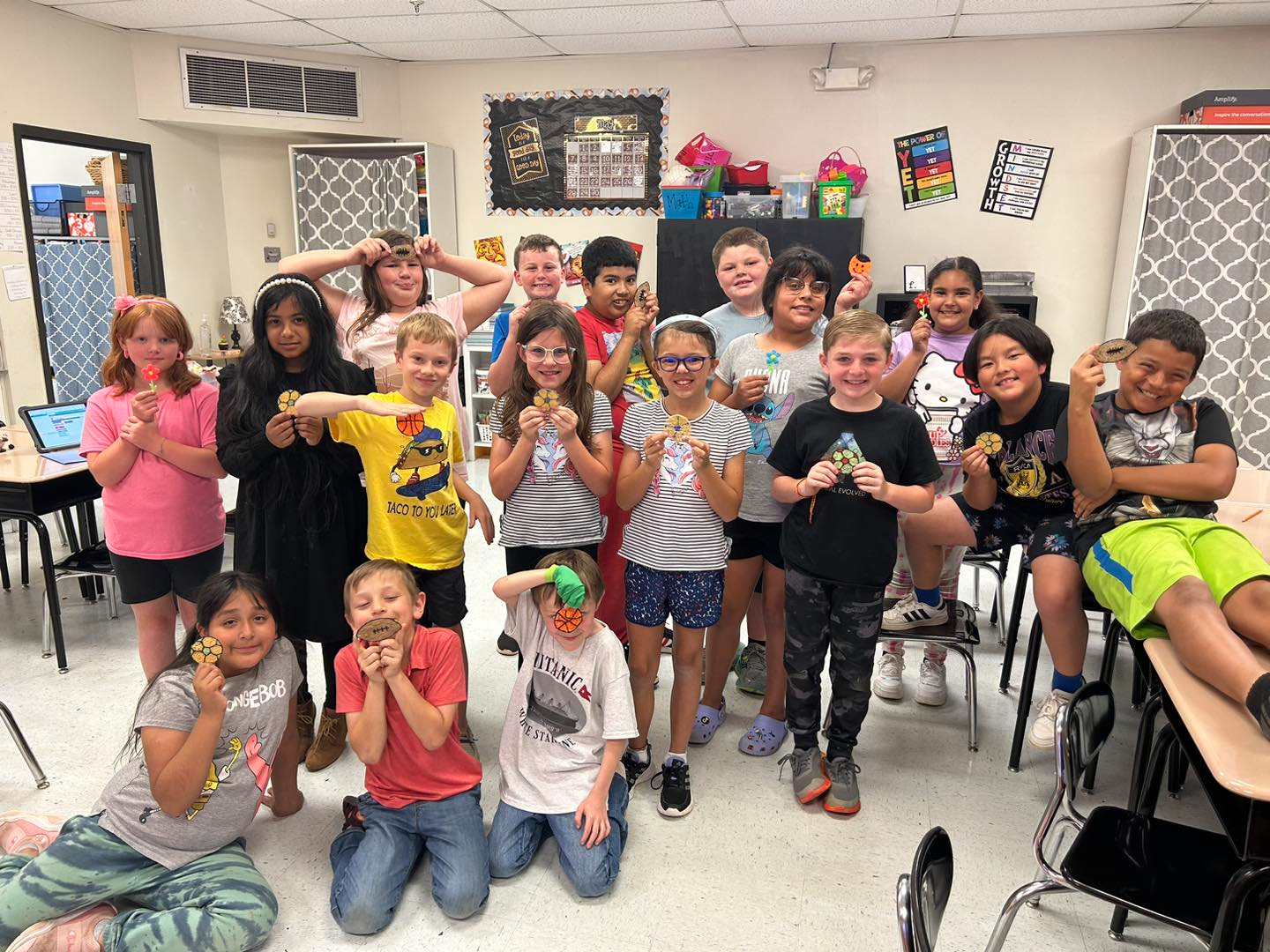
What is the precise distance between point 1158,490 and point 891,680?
3.78 ft

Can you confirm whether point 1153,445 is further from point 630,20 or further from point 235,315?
point 235,315

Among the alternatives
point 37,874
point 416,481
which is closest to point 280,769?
point 37,874

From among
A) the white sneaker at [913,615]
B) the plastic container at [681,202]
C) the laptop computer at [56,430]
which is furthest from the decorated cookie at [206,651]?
the plastic container at [681,202]

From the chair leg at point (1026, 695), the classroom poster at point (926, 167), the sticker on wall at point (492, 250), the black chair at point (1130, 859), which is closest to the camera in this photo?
the black chair at point (1130, 859)

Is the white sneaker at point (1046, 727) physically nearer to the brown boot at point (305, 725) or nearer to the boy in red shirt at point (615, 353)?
the boy in red shirt at point (615, 353)

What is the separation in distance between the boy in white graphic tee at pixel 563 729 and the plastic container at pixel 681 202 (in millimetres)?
4002

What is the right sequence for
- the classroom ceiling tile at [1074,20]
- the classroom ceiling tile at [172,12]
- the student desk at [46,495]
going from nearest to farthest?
the student desk at [46,495]
the classroom ceiling tile at [1074,20]
the classroom ceiling tile at [172,12]

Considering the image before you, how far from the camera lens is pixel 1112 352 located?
212 centimetres

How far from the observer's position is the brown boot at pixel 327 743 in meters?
2.52

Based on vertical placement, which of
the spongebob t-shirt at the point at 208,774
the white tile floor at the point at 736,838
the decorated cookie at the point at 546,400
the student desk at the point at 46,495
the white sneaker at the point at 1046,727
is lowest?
the white tile floor at the point at 736,838

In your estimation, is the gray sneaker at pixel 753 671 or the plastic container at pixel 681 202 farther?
the plastic container at pixel 681 202

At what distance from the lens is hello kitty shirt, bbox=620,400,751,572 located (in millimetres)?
2287

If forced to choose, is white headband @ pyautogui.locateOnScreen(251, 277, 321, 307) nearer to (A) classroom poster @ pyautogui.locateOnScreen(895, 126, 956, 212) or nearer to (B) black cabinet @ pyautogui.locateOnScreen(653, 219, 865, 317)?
(B) black cabinet @ pyautogui.locateOnScreen(653, 219, 865, 317)

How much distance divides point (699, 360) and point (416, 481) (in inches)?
32.4
